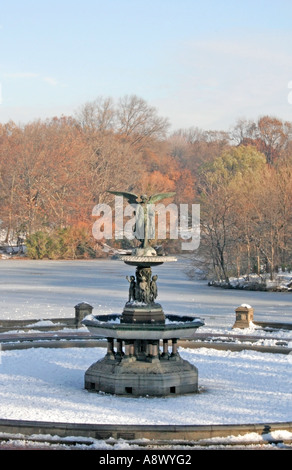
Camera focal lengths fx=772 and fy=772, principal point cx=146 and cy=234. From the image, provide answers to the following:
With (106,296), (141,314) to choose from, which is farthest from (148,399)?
(106,296)

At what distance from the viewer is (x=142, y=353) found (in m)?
14.7

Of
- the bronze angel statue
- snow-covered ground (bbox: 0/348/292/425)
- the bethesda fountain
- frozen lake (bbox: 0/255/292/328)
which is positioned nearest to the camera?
snow-covered ground (bbox: 0/348/292/425)

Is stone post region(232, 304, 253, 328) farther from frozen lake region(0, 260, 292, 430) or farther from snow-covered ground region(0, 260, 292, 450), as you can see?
frozen lake region(0, 260, 292, 430)

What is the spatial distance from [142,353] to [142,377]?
62 cm

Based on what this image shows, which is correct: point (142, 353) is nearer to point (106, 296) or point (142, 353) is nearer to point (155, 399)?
Answer: point (155, 399)

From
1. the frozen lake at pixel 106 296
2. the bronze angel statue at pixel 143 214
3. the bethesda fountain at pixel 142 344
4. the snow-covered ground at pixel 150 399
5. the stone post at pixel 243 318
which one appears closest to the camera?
the snow-covered ground at pixel 150 399

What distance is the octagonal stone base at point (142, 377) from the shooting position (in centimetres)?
1409

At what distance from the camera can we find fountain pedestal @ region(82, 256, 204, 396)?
14.1 m

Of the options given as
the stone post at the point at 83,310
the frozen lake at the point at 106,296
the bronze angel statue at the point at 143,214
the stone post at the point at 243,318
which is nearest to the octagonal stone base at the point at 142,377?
the bronze angel statue at the point at 143,214

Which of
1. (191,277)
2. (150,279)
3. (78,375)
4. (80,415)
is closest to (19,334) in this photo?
(78,375)

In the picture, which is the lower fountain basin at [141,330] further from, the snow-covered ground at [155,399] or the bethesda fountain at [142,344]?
the snow-covered ground at [155,399]

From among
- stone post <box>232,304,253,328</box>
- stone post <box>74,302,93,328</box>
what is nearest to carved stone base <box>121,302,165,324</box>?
stone post <box>74,302,93,328</box>
